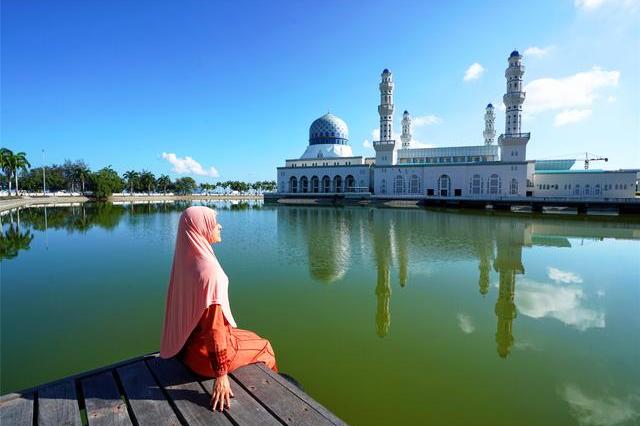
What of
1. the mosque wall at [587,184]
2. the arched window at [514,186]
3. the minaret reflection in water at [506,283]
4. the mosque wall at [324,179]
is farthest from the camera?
the mosque wall at [324,179]

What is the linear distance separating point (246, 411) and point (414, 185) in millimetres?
52458

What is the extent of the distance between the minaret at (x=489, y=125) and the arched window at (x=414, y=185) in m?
14.6

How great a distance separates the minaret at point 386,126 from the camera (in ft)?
165

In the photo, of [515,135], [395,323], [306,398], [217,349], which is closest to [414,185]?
[515,135]

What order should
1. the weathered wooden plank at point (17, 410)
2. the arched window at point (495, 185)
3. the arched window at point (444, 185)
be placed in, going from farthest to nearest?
the arched window at point (444, 185), the arched window at point (495, 185), the weathered wooden plank at point (17, 410)

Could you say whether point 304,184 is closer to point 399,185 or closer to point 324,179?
point 324,179

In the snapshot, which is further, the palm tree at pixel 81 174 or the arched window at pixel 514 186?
the palm tree at pixel 81 174

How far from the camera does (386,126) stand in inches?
2057

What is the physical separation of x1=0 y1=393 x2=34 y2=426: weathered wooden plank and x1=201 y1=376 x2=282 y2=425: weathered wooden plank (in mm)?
1194

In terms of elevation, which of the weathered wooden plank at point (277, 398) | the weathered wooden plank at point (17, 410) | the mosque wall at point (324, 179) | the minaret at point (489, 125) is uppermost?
the minaret at point (489, 125)

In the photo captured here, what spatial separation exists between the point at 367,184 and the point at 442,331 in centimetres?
5218

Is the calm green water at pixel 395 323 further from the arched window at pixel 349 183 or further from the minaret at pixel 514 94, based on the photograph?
the arched window at pixel 349 183

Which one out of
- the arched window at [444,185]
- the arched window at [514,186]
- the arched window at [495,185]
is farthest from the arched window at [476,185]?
the arched window at [514,186]

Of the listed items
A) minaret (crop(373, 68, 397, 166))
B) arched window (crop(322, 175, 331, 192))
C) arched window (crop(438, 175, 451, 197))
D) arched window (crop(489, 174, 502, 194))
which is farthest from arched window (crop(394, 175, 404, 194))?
arched window (crop(322, 175, 331, 192))
